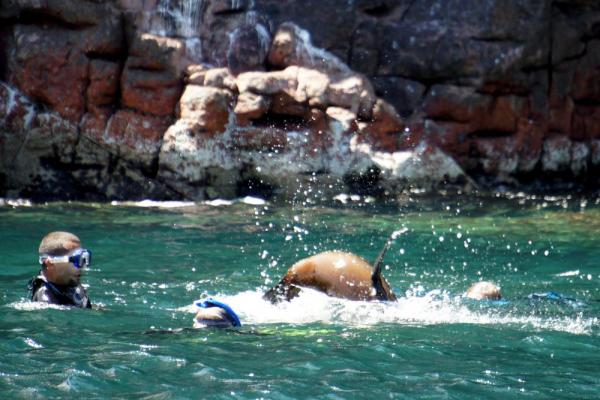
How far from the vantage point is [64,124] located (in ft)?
49.8

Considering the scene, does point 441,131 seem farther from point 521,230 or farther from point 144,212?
point 144,212

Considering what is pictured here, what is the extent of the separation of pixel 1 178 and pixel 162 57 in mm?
2718

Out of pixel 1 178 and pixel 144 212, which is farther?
pixel 1 178

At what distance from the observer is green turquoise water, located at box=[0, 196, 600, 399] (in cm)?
613

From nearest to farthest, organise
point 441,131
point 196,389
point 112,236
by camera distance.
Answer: point 196,389, point 112,236, point 441,131

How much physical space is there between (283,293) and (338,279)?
467 mm

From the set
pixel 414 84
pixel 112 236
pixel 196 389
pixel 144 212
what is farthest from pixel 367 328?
pixel 414 84

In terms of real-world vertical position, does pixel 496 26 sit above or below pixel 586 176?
above

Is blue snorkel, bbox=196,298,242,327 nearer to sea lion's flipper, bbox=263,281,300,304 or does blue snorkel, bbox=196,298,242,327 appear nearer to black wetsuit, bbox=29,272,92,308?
sea lion's flipper, bbox=263,281,300,304

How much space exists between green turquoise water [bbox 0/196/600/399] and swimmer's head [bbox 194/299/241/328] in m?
0.15

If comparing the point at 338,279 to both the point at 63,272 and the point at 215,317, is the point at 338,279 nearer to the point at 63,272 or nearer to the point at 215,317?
the point at 215,317

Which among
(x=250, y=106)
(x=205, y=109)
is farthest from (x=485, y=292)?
(x=205, y=109)

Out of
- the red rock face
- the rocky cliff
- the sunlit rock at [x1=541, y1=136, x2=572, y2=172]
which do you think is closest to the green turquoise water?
the rocky cliff

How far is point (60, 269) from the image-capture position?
302 inches
